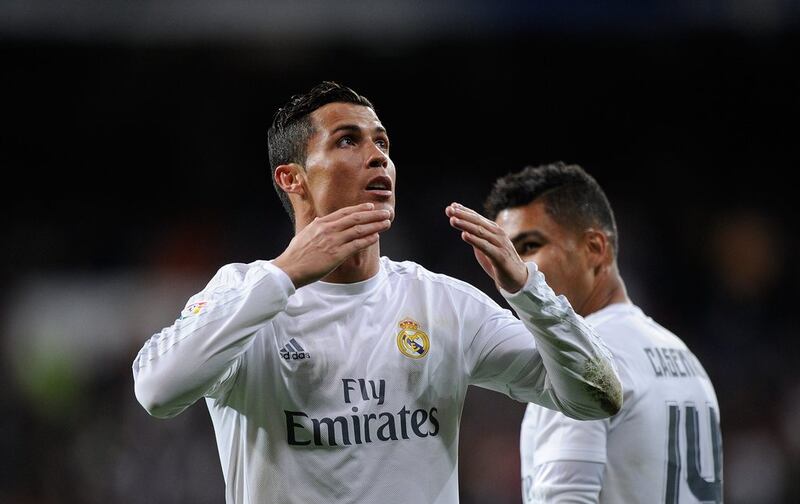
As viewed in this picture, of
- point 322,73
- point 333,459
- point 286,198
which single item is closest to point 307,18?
point 322,73

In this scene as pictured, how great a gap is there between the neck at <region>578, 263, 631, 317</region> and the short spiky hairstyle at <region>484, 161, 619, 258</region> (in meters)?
0.16

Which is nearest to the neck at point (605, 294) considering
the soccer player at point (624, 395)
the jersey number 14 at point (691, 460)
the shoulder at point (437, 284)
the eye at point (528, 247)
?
the soccer player at point (624, 395)

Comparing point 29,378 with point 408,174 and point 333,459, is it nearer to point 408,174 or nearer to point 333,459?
point 408,174

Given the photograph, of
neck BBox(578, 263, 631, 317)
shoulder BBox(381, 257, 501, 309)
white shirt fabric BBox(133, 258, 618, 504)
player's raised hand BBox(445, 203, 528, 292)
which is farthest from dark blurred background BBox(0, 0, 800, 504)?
player's raised hand BBox(445, 203, 528, 292)

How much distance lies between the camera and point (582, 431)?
3484 millimetres

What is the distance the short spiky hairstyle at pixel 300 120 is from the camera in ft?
10.4

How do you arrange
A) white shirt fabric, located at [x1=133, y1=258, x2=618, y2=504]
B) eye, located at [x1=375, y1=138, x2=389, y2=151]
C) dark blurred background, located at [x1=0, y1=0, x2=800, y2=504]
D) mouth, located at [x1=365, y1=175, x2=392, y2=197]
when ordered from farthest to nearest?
dark blurred background, located at [x1=0, y1=0, x2=800, y2=504] → eye, located at [x1=375, y1=138, x2=389, y2=151] → mouth, located at [x1=365, y1=175, x2=392, y2=197] → white shirt fabric, located at [x1=133, y1=258, x2=618, y2=504]

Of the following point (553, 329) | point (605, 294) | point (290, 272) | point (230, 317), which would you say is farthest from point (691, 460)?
point (230, 317)

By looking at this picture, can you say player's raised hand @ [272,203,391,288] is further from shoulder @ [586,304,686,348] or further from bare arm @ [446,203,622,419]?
shoulder @ [586,304,686,348]

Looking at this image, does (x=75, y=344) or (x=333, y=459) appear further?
(x=75, y=344)

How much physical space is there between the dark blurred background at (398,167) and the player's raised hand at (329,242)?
7505mm

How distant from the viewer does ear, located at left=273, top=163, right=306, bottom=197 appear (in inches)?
124

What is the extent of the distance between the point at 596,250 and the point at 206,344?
80.8 inches

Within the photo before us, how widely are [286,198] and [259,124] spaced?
35.7 ft
